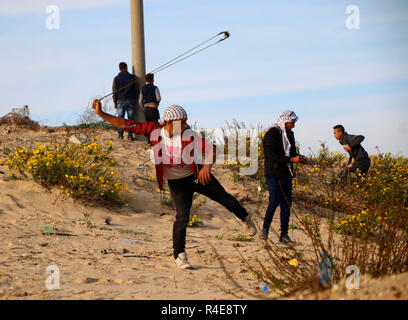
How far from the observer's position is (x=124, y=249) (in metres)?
6.45

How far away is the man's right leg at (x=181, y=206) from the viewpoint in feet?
18.2

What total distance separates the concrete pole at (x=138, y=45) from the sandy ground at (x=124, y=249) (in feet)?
8.20

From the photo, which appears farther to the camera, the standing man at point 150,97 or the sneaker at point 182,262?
the standing man at point 150,97

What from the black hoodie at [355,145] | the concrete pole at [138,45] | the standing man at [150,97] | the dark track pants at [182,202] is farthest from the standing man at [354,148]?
the dark track pants at [182,202]

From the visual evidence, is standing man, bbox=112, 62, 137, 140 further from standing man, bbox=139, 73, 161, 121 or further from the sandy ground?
the sandy ground

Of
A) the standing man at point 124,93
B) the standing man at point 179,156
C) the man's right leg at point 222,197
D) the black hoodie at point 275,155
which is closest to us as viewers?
the standing man at point 179,156

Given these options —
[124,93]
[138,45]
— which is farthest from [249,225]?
[138,45]

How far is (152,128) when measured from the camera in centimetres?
564

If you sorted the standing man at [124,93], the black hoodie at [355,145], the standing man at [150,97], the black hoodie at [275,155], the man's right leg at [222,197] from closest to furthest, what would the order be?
the man's right leg at [222,197], the black hoodie at [275,155], the black hoodie at [355,145], the standing man at [150,97], the standing man at [124,93]

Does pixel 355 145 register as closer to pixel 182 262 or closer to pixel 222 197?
pixel 222 197

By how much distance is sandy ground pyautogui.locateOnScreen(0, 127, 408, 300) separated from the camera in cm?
442

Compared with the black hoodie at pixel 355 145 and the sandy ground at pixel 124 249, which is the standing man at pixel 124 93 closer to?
the sandy ground at pixel 124 249
